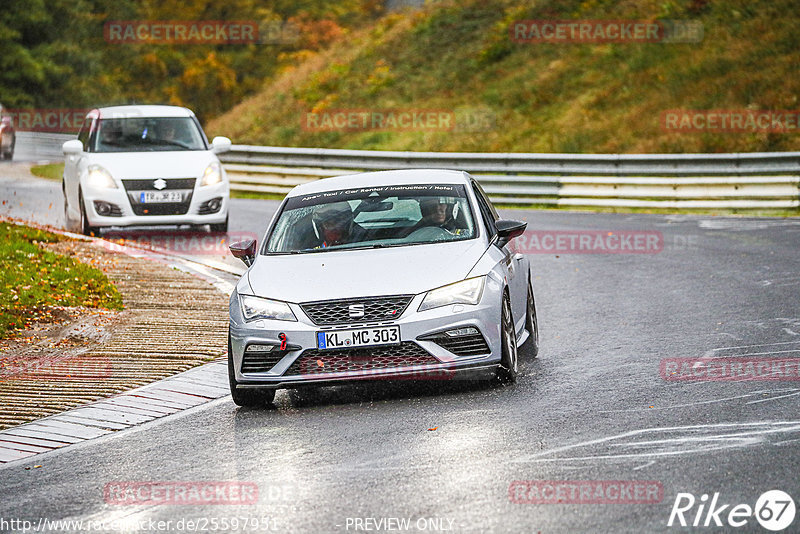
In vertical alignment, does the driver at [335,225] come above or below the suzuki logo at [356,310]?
above

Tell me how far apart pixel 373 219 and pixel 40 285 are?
15.7 ft

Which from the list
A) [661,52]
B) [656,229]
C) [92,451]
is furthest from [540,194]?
[92,451]

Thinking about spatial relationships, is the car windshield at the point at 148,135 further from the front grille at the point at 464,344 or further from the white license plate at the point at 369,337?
the front grille at the point at 464,344

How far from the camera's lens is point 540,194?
977 inches

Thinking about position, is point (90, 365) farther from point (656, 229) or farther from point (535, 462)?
point (656, 229)

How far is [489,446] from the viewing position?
709 centimetres

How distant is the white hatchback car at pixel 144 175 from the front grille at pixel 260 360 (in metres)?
9.88

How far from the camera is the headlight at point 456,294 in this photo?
8516 mm

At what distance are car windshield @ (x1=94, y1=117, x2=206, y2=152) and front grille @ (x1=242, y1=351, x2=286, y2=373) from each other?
10.8 meters

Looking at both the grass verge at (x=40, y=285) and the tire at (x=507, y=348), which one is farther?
the grass verge at (x=40, y=285)

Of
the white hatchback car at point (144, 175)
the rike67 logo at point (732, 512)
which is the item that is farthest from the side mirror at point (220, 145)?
the rike67 logo at point (732, 512)

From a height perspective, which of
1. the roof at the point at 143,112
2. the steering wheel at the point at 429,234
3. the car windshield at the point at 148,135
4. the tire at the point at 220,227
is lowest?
the tire at the point at 220,227

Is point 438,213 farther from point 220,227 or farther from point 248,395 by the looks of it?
point 220,227

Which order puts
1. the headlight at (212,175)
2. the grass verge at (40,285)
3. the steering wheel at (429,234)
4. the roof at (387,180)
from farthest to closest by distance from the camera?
1. the headlight at (212,175)
2. the grass verge at (40,285)
3. the roof at (387,180)
4. the steering wheel at (429,234)
